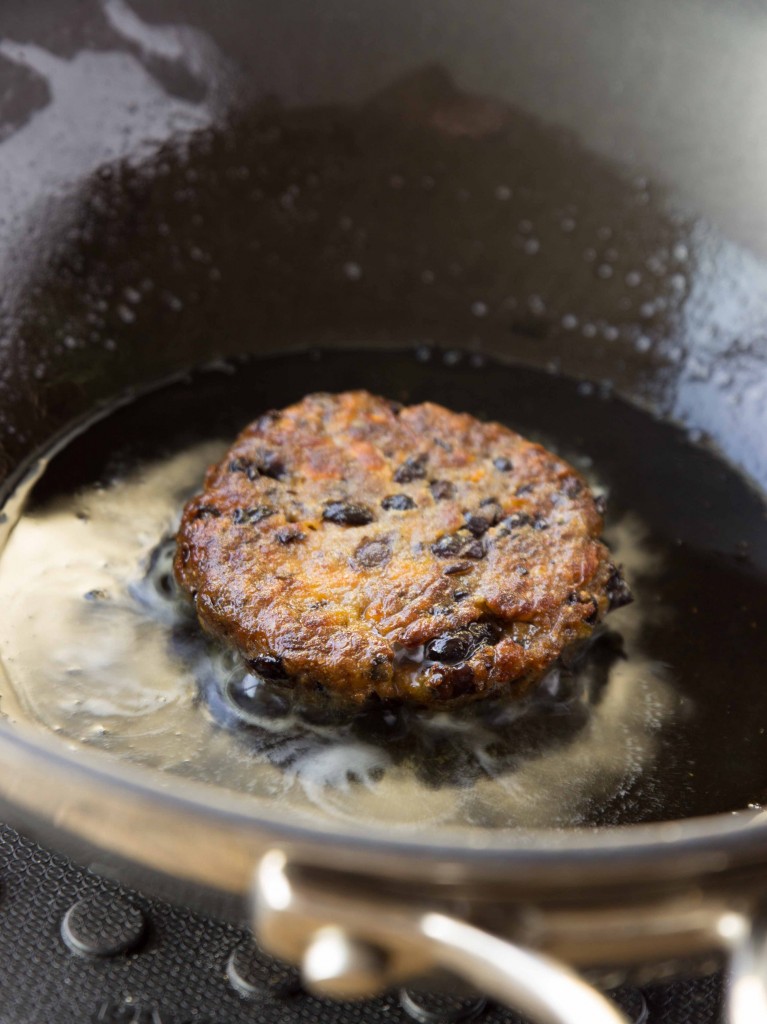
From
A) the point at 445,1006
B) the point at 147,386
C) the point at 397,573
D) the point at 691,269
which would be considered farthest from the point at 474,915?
the point at 691,269

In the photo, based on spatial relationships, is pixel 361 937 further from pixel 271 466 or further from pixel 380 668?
pixel 271 466

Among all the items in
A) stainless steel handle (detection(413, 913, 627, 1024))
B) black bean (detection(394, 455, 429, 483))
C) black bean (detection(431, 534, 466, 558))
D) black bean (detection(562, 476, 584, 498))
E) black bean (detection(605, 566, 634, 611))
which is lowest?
black bean (detection(394, 455, 429, 483))

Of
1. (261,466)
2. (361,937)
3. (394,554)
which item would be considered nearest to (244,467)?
(261,466)

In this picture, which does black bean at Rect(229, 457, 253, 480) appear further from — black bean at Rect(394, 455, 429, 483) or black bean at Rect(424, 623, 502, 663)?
black bean at Rect(424, 623, 502, 663)

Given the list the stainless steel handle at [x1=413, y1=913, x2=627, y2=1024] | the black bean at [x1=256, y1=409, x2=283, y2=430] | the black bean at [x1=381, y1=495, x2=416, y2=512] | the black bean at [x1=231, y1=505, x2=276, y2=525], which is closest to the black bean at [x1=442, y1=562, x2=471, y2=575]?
the black bean at [x1=381, y1=495, x2=416, y2=512]

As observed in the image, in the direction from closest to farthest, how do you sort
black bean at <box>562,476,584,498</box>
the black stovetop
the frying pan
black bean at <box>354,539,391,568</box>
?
1. the black stovetop
2. black bean at <box>354,539,391,568</box>
3. black bean at <box>562,476,584,498</box>
4. the frying pan

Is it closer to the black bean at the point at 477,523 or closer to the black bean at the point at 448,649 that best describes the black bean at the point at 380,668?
the black bean at the point at 448,649

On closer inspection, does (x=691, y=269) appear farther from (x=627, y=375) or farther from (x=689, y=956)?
(x=689, y=956)
